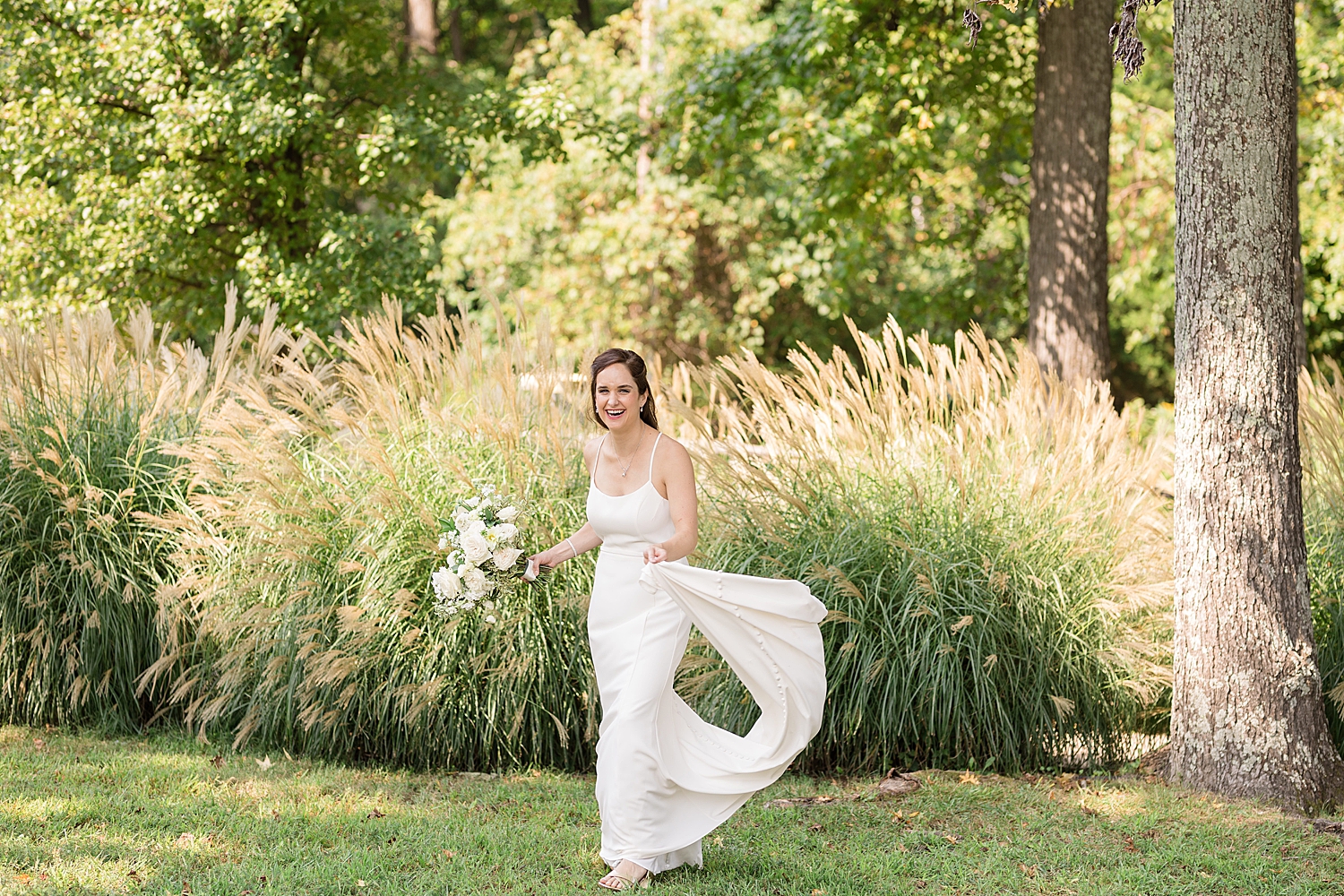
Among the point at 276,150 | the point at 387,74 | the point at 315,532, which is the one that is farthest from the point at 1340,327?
the point at 315,532

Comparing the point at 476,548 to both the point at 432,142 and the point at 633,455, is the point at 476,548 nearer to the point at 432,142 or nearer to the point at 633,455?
the point at 633,455

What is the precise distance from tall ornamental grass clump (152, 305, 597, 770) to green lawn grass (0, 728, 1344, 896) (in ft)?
0.89

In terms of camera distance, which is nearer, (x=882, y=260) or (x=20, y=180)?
(x=20, y=180)

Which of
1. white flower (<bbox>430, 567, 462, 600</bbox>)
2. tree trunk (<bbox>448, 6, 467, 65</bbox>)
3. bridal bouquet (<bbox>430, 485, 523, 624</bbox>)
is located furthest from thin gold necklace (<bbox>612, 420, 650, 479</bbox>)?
tree trunk (<bbox>448, 6, 467, 65</bbox>)

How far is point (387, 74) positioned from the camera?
10.7 meters

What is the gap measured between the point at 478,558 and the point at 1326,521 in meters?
3.86

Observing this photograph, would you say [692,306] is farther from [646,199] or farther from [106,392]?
[106,392]

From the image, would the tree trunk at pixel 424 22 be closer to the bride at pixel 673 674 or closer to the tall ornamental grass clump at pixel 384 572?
the tall ornamental grass clump at pixel 384 572

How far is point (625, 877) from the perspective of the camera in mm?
3980

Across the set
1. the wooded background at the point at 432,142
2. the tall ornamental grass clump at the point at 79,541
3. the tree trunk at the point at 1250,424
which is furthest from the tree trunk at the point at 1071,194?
the tall ornamental grass clump at the point at 79,541

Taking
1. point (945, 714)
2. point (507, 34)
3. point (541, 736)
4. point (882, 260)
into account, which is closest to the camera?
point (945, 714)

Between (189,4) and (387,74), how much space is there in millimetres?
2032

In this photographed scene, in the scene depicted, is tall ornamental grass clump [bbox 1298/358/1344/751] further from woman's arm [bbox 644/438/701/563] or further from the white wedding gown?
woman's arm [bbox 644/438/701/563]

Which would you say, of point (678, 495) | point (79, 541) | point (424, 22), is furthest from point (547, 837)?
point (424, 22)
